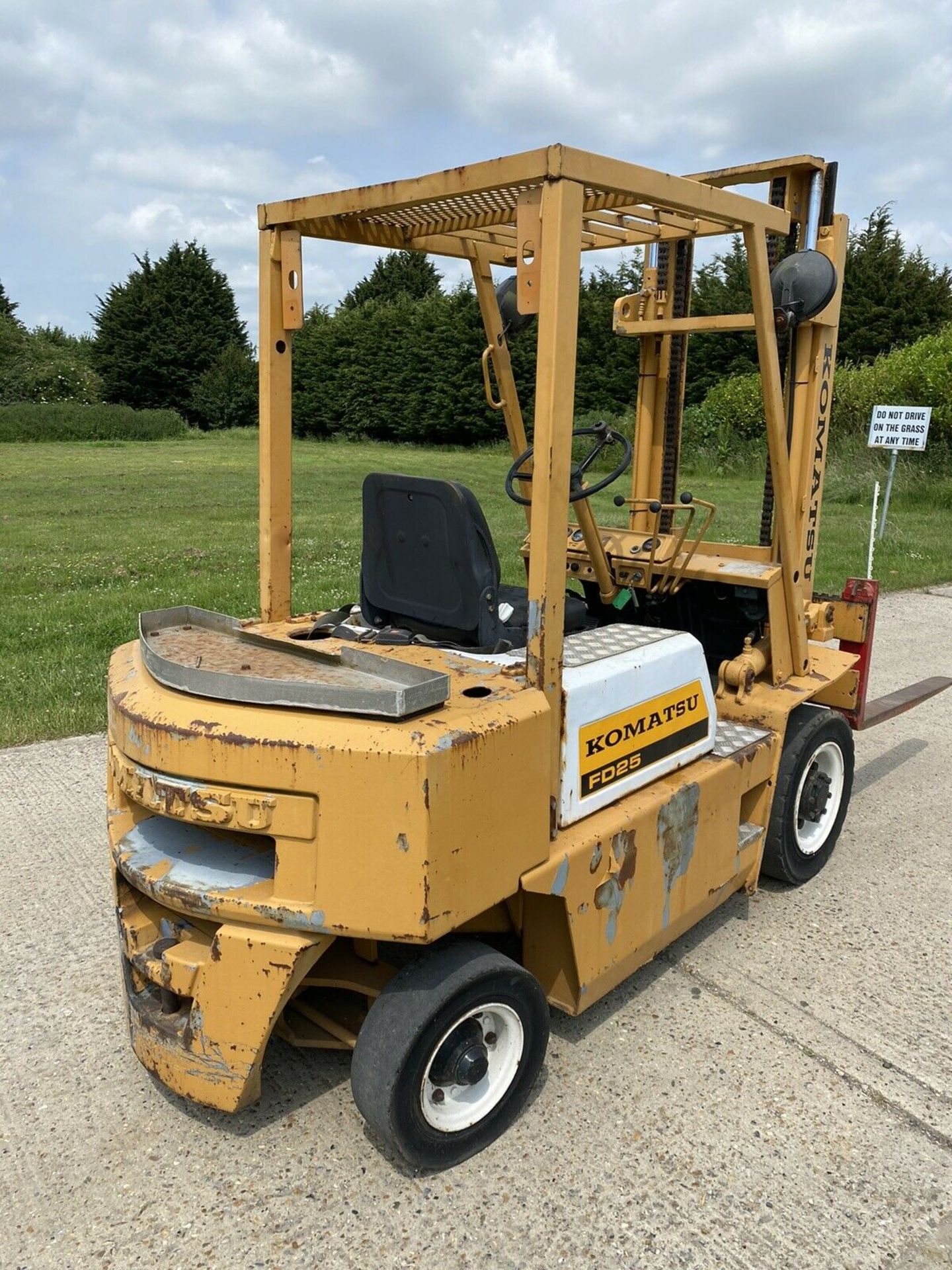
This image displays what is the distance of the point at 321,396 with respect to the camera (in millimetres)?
35406

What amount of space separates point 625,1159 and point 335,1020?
0.90 m

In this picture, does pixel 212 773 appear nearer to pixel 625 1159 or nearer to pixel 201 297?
pixel 625 1159

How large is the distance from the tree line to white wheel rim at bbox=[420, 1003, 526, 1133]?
7969 millimetres

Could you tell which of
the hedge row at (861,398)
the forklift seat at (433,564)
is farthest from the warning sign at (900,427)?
the forklift seat at (433,564)

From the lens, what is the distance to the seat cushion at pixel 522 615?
317 cm

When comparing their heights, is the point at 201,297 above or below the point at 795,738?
above

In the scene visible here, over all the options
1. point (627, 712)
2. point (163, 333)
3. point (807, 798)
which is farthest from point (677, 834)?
point (163, 333)

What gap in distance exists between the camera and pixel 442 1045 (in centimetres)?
260

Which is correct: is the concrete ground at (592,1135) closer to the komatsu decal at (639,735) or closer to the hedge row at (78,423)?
the komatsu decal at (639,735)

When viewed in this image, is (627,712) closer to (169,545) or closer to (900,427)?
(169,545)

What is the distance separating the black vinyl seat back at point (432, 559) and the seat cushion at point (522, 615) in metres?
0.07

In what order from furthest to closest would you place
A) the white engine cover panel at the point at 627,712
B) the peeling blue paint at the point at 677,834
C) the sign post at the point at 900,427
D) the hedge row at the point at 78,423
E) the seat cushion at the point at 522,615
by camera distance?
the hedge row at the point at 78,423, the sign post at the point at 900,427, the seat cushion at the point at 522,615, the peeling blue paint at the point at 677,834, the white engine cover panel at the point at 627,712

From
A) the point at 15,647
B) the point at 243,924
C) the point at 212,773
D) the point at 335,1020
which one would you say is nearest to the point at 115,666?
the point at 212,773

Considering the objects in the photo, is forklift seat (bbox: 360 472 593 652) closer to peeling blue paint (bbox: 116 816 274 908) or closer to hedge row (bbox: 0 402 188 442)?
peeling blue paint (bbox: 116 816 274 908)
